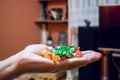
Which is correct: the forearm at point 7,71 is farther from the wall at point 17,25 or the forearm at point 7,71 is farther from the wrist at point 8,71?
the wall at point 17,25

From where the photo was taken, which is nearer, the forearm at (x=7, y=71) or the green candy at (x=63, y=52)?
the forearm at (x=7, y=71)

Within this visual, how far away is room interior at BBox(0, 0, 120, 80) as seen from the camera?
292cm

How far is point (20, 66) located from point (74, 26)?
255 cm

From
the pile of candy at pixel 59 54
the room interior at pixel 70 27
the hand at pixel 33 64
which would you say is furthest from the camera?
the room interior at pixel 70 27

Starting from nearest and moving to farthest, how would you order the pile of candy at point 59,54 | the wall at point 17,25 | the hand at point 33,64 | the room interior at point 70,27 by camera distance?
the hand at point 33,64, the pile of candy at point 59,54, the room interior at point 70,27, the wall at point 17,25

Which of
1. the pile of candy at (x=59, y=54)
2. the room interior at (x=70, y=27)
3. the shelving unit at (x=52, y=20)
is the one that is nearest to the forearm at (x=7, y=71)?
the pile of candy at (x=59, y=54)

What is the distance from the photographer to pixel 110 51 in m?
2.96

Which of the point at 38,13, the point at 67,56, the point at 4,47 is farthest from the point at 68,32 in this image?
the point at 67,56

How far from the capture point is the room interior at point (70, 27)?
292 cm

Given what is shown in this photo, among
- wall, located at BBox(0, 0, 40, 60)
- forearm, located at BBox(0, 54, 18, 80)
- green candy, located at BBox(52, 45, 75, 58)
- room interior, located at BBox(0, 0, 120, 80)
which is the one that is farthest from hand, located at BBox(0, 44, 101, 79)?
wall, located at BBox(0, 0, 40, 60)

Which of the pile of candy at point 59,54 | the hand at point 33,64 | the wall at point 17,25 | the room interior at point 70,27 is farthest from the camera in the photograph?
the wall at point 17,25

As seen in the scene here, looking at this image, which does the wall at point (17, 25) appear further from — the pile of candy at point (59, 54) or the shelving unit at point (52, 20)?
the pile of candy at point (59, 54)

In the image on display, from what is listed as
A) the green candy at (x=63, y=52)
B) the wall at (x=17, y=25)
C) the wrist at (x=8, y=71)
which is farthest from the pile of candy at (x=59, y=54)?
the wall at (x=17, y=25)

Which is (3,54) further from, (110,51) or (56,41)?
(110,51)
